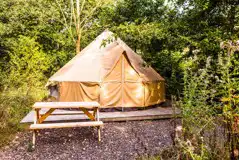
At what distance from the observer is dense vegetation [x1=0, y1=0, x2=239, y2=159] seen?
2818mm

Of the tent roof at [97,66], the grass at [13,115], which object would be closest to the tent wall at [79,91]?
the tent roof at [97,66]

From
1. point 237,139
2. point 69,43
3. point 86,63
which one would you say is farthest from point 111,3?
point 237,139

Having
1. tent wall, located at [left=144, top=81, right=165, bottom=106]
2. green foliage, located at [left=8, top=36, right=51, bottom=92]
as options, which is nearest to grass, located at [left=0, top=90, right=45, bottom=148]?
green foliage, located at [left=8, top=36, right=51, bottom=92]

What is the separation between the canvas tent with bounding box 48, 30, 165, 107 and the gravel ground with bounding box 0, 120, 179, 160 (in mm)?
1971

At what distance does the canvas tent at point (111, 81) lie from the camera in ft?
29.8

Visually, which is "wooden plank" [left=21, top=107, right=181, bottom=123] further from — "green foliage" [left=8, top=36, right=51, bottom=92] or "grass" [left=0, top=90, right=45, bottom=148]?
"green foliage" [left=8, top=36, right=51, bottom=92]

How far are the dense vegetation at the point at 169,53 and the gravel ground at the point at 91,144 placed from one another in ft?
2.04

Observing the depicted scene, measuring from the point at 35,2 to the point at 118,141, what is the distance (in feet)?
47.7

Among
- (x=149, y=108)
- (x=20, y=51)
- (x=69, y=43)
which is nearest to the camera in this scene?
(x=149, y=108)

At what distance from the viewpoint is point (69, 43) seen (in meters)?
17.8

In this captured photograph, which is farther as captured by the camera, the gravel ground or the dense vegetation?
the gravel ground

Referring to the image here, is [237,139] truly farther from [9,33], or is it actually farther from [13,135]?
[9,33]

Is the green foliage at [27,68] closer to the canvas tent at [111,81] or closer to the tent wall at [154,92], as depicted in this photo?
the canvas tent at [111,81]

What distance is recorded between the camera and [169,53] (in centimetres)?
1234
